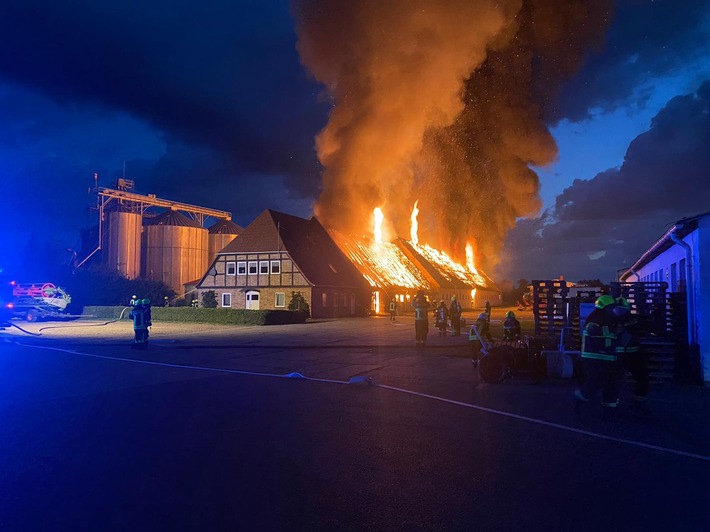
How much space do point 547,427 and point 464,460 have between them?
75.7 inches

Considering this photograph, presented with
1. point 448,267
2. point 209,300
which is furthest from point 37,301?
point 448,267

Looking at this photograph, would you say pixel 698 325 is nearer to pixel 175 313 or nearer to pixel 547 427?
pixel 547 427

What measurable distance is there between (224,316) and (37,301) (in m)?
12.1

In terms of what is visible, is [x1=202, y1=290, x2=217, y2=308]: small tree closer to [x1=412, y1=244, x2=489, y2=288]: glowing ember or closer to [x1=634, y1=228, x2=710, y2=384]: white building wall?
[x1=412, y1=244, x2=489, y2=288]: glowing ember

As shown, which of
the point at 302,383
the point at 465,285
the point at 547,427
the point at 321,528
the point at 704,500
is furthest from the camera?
the point at 465,285

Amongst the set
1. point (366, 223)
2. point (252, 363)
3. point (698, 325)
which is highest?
point (366, 223)

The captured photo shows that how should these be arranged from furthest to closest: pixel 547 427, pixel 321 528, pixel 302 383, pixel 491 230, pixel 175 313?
pixel 491 230
pixel 175 313
pixel 302 383
pixel 547 427
pixel 321 528

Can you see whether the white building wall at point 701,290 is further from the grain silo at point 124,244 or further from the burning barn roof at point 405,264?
the grain silo at point 124,244

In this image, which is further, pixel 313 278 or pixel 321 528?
pixel 313 278

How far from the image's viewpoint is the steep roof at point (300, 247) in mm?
40344

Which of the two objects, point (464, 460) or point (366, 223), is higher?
point (366, 223)

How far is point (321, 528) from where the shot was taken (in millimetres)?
3652

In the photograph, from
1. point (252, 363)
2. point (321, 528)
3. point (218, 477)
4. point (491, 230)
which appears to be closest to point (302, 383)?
point (252, 363)

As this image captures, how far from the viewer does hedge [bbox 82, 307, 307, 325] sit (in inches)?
1222
